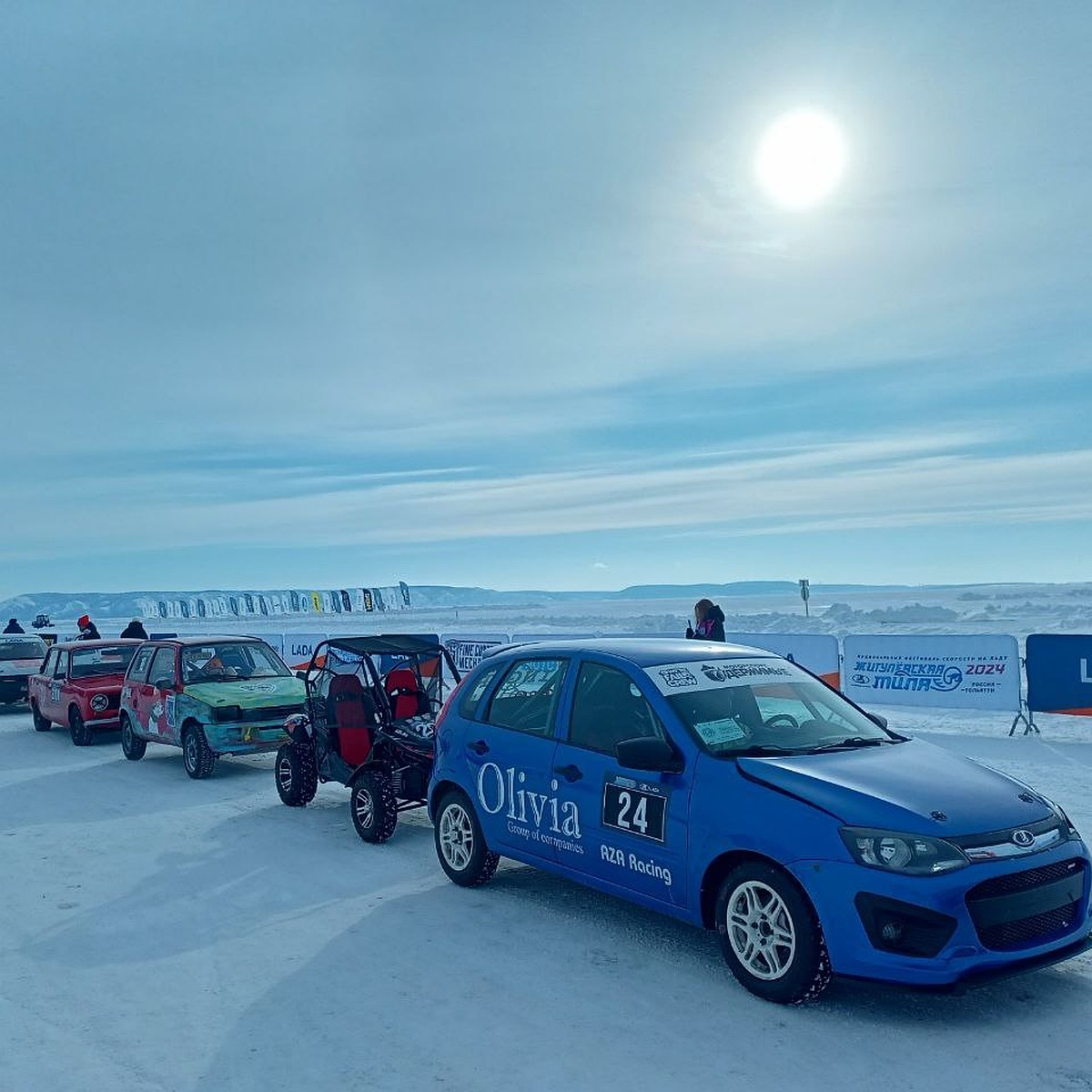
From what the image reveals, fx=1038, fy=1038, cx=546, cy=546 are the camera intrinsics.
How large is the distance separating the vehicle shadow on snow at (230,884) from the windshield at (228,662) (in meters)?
3.18

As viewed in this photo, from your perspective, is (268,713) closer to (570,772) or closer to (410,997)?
(570,772)

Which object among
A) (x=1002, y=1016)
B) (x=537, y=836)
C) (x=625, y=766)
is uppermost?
(x=625, y=766)

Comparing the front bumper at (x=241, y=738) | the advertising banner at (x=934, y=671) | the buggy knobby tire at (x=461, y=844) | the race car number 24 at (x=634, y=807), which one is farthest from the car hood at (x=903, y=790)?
the advertising banner at (x=934, y=671)

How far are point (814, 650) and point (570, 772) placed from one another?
1213 cm

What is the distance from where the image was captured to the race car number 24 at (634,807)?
5.61 meters

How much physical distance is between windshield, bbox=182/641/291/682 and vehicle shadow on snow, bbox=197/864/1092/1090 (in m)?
7.56

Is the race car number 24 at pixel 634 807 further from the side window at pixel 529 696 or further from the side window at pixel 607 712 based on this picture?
the side window at pixel 529 696

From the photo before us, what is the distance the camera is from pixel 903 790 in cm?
506

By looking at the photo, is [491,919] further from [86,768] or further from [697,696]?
[86,768]

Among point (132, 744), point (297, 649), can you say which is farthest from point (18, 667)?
point (132, 744)

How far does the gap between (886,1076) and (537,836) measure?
2662 millimetres

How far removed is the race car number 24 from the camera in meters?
5.61

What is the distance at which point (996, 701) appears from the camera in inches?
612

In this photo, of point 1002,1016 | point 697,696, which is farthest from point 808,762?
point 1002,1016
